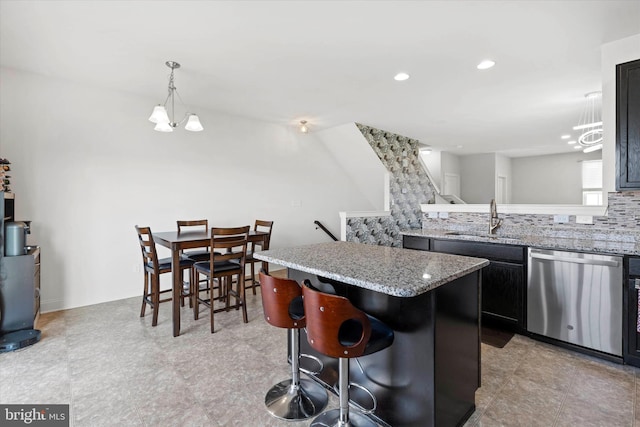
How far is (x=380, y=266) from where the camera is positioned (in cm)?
172

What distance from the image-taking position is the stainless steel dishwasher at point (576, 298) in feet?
7.77

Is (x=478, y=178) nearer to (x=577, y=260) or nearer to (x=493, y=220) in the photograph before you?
(x=493, y=220)

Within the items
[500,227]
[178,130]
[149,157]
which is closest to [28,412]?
[149,157]

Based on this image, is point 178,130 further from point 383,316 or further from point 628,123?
point 628,123

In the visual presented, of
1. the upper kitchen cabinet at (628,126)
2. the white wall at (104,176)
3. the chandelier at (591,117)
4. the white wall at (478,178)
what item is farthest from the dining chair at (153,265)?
the white wall at (478,178)

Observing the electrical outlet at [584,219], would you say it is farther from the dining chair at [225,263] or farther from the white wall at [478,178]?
the white wall at [478,178]

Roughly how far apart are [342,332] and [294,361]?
24.4 inches

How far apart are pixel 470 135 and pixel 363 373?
20.3ft

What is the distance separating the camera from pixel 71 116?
3580 millimetres

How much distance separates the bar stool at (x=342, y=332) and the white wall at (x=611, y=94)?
8.74 ft

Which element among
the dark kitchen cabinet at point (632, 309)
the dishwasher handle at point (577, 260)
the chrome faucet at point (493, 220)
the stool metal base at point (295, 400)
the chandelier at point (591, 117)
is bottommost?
the stool metal base at point (295, 400)

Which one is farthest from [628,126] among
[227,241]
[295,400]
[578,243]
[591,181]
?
[591,181]

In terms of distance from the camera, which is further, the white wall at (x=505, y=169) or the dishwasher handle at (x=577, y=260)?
the white wall at (x=505, y=169)

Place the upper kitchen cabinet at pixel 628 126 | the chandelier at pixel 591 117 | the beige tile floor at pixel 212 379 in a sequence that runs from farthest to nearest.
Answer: the chandelier at pixel 591 117 → the upper kitchen cabinet at pixel 628 126 → the beige tile floor at pixel 212 379
